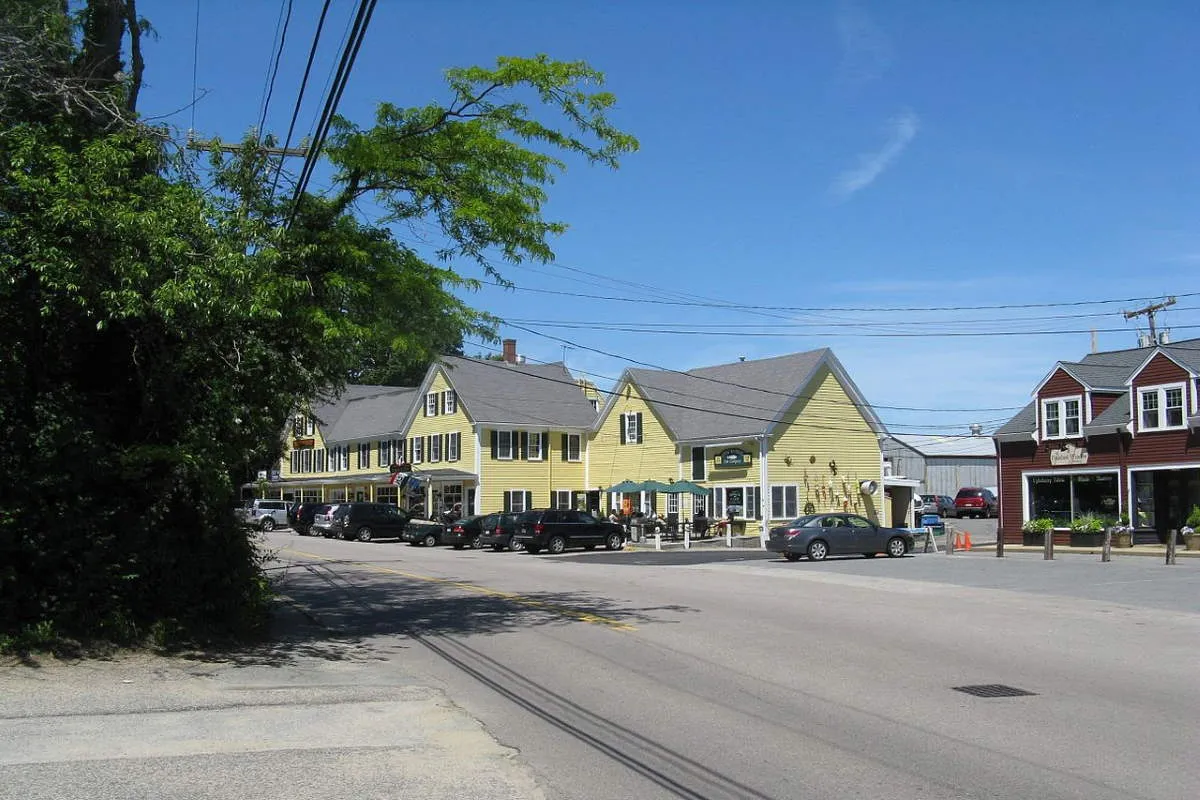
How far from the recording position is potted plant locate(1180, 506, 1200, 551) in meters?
32.6

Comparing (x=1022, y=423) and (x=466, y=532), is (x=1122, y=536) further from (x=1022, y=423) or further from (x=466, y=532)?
(x=466, y=532)

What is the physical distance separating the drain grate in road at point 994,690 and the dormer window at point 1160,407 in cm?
Result: 3040

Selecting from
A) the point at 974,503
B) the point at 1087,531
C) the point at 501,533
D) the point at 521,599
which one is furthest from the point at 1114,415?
the point at 974,503

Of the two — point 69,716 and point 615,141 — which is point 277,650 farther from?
point 615,141

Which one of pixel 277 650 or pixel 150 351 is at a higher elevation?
pixel 150 351

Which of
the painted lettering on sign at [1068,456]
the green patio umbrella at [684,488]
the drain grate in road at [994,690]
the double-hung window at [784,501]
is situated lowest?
the drain grate in road at [994,690]

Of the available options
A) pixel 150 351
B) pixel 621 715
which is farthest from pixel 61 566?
pixel 621 715

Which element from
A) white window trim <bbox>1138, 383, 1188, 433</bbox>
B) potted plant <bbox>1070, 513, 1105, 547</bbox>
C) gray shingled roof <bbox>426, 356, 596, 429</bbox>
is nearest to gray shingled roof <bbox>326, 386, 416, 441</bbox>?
gray shingled roof <bbox>426, 356, 596, 429</bbox>

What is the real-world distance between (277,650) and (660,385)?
133ft

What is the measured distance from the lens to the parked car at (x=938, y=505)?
6280cm

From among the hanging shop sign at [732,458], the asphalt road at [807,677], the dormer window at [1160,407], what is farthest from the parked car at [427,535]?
the dormer window at [1160,407]

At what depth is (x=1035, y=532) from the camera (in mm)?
39781

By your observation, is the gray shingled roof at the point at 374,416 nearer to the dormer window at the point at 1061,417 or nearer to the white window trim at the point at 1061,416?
the white window trim at the point at 1061,416

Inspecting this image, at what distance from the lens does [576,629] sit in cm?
1486
